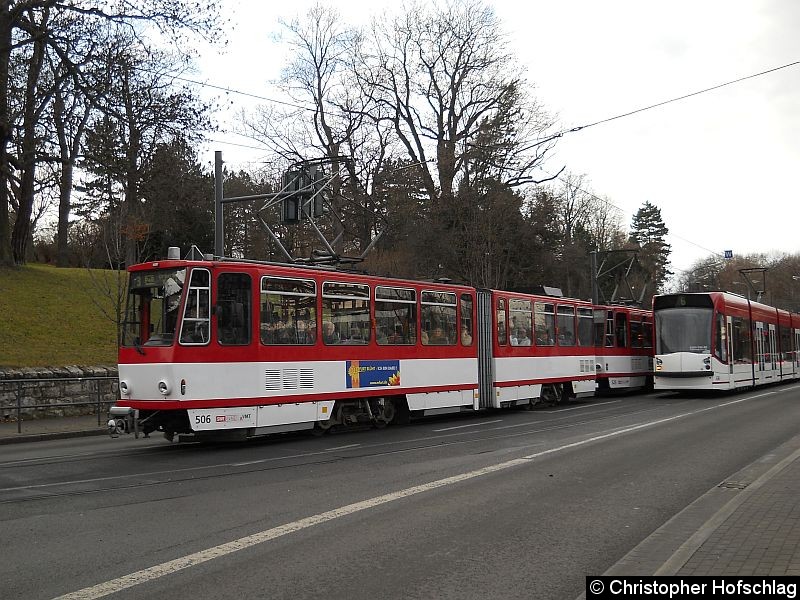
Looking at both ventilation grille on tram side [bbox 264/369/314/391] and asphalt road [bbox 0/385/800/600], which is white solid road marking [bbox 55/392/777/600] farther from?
ventilation grille on tram side [bbox 264/369/314/391]

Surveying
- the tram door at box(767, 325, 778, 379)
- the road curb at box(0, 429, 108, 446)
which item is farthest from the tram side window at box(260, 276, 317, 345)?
the tram door at box(767, 325, 778, 379)

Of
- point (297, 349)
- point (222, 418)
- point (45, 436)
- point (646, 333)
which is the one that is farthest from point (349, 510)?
point (646, 333)

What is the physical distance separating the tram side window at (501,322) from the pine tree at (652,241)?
58.2 metres

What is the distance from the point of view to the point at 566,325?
24453mm

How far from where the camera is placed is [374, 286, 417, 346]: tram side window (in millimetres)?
16812

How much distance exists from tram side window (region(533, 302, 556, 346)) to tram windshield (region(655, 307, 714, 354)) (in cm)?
547

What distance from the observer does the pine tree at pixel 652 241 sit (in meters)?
79.2

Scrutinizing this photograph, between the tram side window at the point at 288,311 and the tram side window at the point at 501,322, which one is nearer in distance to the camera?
the tram side window at the point at 288,311

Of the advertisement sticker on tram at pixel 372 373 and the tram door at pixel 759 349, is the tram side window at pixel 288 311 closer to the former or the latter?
the advertisement sticker on tram at pixel 372 373

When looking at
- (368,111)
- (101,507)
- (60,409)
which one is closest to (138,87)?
(60,409)

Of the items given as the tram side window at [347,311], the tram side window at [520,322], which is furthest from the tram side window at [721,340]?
the tram side window at [347,311]

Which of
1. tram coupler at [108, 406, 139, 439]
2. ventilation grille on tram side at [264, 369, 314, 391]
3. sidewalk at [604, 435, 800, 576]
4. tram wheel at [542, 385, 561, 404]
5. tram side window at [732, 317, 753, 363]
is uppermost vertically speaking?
tram side window at [732, 317, 753, 363]

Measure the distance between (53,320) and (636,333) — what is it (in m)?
21.5

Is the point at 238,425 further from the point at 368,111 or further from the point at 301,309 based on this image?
the point at 368,111
